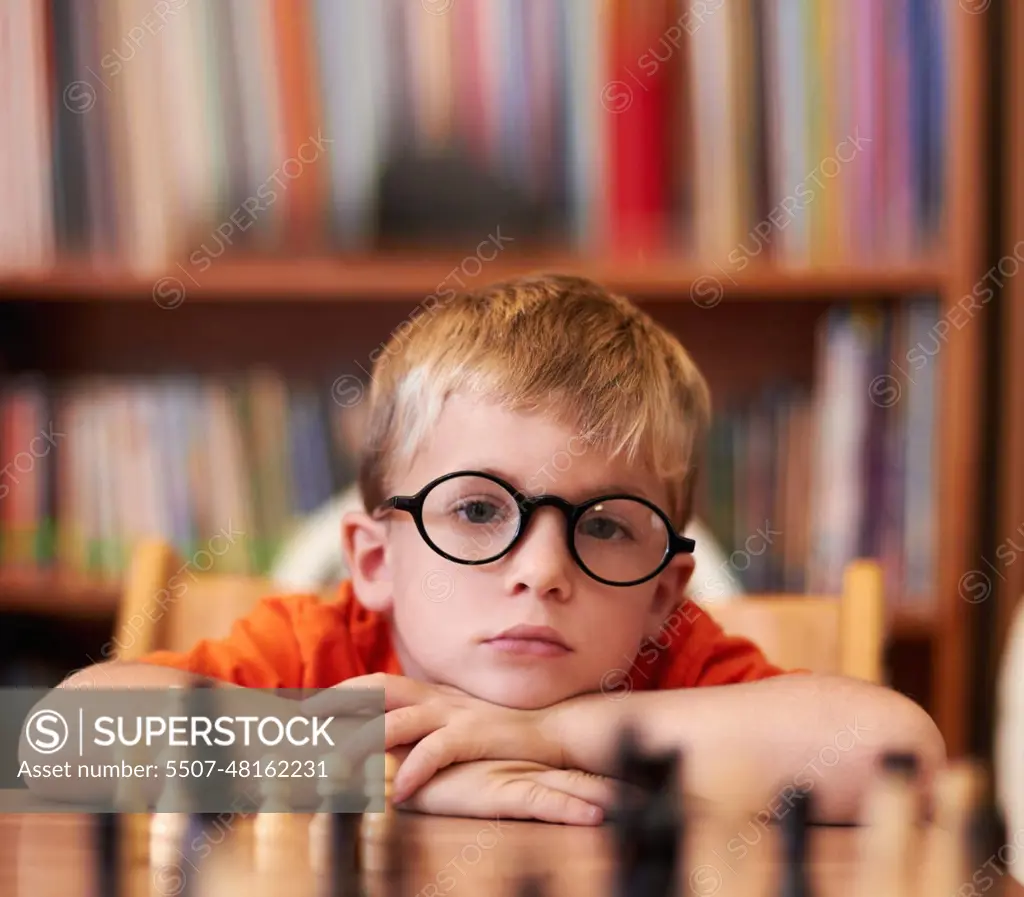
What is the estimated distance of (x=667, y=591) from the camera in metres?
0.98

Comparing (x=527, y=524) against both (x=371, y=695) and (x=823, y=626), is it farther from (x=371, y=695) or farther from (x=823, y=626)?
(x=823, y=626)

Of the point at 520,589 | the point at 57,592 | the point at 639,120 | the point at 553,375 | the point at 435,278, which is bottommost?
the point at 57,592

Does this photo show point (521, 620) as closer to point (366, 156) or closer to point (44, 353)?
point (366, 156)

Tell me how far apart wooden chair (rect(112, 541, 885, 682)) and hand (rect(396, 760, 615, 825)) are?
496 mm

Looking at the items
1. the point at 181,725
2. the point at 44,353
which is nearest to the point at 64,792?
the point at 181,725

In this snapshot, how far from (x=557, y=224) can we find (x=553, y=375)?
110cm

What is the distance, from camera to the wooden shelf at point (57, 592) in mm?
1960

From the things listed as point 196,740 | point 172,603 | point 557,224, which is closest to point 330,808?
point 196,740

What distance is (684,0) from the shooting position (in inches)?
74.5

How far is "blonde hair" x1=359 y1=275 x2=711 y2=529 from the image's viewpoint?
893 mm

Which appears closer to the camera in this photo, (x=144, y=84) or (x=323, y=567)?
(x=323, y=567)

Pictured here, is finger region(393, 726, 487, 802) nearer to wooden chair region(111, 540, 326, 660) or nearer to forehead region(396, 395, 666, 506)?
forehead region(396, 395, 666, 506)

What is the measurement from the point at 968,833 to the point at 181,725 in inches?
16.7

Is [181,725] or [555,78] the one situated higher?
[555,78]
